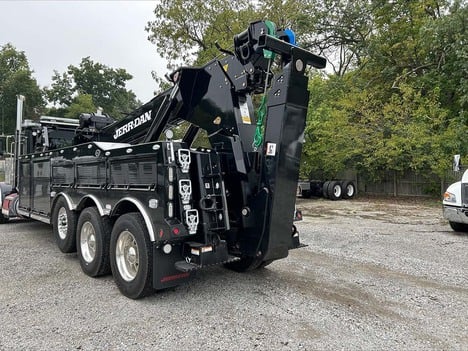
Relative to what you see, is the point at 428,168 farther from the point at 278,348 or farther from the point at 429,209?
the point at 278,348

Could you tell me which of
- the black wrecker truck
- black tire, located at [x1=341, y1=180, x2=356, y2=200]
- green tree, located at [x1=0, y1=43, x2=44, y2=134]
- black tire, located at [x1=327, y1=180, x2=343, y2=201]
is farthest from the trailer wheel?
green tree, located at [x1=0, y1=43, x2=44, y2=134]

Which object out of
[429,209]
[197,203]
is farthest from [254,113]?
[429,209]

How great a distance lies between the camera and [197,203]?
13.2 feet

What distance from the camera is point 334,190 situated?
690 inches

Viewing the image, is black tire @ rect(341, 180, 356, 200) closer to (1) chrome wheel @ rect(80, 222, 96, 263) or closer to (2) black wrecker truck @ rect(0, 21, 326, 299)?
(2) black wrecker truck @ rect(0, 21, 326, 299)

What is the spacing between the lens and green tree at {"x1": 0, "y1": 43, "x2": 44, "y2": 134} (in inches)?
1860

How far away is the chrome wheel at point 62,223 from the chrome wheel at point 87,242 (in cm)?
87

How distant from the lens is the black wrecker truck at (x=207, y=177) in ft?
12.8

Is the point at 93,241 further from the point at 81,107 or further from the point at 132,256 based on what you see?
the point at 81,107

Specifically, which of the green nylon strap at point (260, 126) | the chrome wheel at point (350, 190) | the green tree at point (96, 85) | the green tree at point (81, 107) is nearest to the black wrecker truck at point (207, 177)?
the green nylon strap at point (260, 126)

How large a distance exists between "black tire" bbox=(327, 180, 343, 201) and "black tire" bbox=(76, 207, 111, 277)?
1389 centimetres

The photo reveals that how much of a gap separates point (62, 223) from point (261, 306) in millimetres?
3893

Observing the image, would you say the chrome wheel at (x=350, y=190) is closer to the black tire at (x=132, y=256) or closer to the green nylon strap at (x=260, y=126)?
the green nylon strap at (x=260, y=126)

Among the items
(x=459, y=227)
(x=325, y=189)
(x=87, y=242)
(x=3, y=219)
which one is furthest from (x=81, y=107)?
(x=459, y=227)
